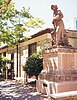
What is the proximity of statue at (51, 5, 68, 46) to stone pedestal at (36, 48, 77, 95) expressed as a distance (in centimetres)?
54

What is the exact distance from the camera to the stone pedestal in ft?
33.3

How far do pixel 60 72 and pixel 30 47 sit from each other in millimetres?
9196

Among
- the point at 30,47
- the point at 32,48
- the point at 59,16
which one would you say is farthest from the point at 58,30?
the point at 30,47

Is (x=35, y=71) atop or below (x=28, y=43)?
below

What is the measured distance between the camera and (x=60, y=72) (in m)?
10.3

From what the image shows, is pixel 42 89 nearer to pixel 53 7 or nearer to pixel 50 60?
pixel 50 60

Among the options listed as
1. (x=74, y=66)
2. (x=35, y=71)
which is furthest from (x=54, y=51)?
(x=35, y=71)

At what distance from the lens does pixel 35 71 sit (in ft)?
46.2

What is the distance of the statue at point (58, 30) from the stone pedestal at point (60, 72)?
54 cm

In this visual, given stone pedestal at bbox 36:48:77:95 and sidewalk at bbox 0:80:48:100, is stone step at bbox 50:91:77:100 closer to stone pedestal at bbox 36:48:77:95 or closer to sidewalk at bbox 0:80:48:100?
stone pedestal at bbox 36:48:77:95

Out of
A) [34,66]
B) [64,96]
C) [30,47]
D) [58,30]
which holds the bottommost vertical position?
[64,96]

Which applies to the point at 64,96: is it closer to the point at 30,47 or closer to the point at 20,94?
the point at 20,94

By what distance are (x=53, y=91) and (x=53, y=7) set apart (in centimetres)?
475

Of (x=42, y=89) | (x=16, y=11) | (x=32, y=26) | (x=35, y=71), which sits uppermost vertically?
(x=16, y=11)
